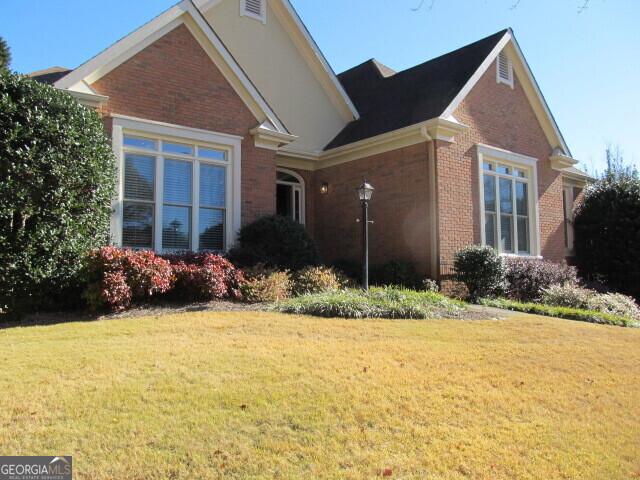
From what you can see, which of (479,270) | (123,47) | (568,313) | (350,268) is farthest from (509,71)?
(123,47)

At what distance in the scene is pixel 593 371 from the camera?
684cm

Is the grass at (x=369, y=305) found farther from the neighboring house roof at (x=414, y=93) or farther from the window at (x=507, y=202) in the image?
the neighboring house roof at (x=414, y=93)

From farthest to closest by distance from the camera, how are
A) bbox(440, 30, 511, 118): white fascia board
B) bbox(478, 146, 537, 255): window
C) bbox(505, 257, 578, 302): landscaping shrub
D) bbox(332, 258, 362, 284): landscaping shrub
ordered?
bbox(478, 146, 537, 255): window → bbox(505, 257, 578, 302): landscaping shrub → bbox(332, 258, 362, 284): landscaping shrub → bbox(440, 30, 511, 118): white fascia board

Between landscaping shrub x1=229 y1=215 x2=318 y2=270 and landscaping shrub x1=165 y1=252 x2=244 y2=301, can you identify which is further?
landscaping shrub x1=229 y1=215 x2=318 y2=270

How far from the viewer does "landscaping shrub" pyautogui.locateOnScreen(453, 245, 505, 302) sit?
12.9 metres

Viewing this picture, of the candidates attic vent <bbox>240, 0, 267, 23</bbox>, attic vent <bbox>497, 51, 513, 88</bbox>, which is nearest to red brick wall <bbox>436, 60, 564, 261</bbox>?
attic vent <bbox>497, 51, 513, 88</bbox>

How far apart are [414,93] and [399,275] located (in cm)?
573

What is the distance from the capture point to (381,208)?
48.5 ft

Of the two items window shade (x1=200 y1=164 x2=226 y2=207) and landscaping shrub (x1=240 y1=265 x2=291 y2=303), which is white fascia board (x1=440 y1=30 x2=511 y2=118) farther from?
landscaping shrub (x1=240 y1=265 x2=291 y2=303)

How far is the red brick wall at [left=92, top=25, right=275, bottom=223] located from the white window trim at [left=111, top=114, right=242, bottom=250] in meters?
0.15

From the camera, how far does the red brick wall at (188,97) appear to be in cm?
1109

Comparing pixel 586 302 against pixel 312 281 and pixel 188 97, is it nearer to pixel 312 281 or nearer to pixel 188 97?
pixel 312 281

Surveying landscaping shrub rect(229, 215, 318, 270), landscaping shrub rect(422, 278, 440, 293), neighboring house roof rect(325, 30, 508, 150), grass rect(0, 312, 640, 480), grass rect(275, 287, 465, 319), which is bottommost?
grass rect(0, 312, 640, 480)

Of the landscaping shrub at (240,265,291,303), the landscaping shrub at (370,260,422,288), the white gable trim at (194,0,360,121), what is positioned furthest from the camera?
the white gable trim at (194,0,360,121)
